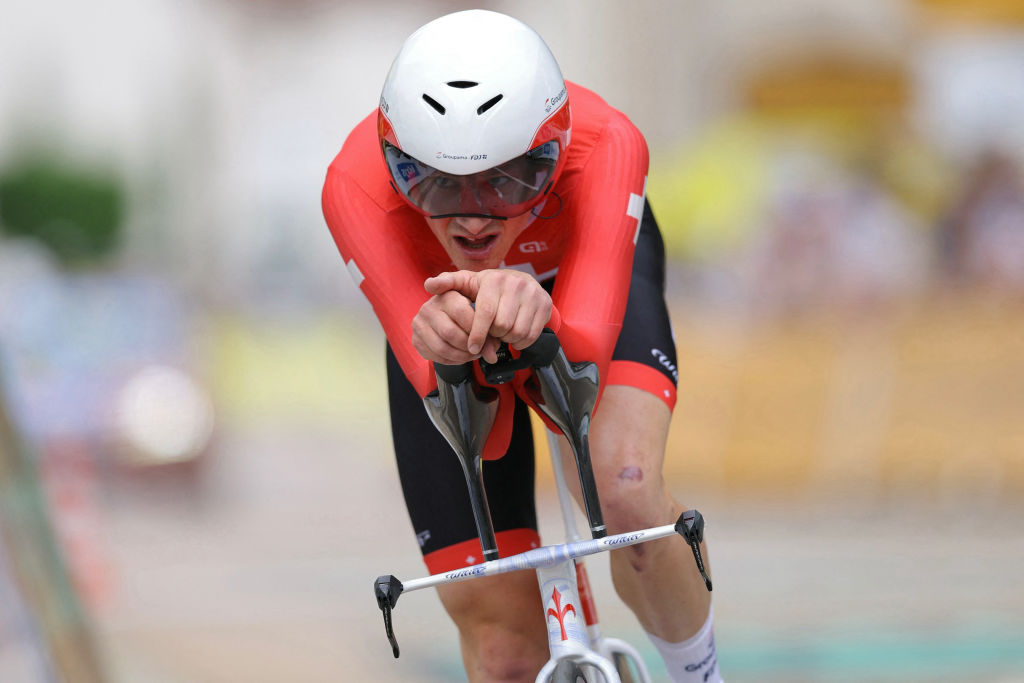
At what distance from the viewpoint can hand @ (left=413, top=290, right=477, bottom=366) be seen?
266 centimetres

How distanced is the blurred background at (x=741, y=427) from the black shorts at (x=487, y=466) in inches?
60.9

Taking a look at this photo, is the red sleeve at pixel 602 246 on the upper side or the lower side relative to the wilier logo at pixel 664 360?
upper

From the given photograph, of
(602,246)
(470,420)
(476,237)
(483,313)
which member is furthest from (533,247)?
(483,313)

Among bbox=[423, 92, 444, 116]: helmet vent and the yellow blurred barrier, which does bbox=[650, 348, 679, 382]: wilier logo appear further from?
the yellow blurred barrier

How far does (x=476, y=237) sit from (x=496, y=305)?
0.45 m

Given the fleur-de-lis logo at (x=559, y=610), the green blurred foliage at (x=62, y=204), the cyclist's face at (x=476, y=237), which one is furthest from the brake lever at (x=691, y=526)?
the green blurred foliage at (x=62, y=204)

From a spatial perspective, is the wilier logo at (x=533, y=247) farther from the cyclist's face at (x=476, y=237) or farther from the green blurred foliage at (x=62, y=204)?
the green blurred foliage at (x=62, y=204)

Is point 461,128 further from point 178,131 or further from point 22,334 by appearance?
point 178,131

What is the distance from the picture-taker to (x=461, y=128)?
2910 millimetres

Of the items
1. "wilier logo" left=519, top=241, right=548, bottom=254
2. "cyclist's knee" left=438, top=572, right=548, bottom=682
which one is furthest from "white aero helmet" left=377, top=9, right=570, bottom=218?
"cyclist's knee" left=438, top=572, right=548, bottom=682

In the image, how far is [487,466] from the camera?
3695mm

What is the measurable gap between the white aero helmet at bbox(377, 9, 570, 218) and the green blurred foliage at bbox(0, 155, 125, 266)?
3811 cm

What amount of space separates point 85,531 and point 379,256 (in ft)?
28.1

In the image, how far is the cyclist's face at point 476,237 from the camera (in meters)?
3.05
